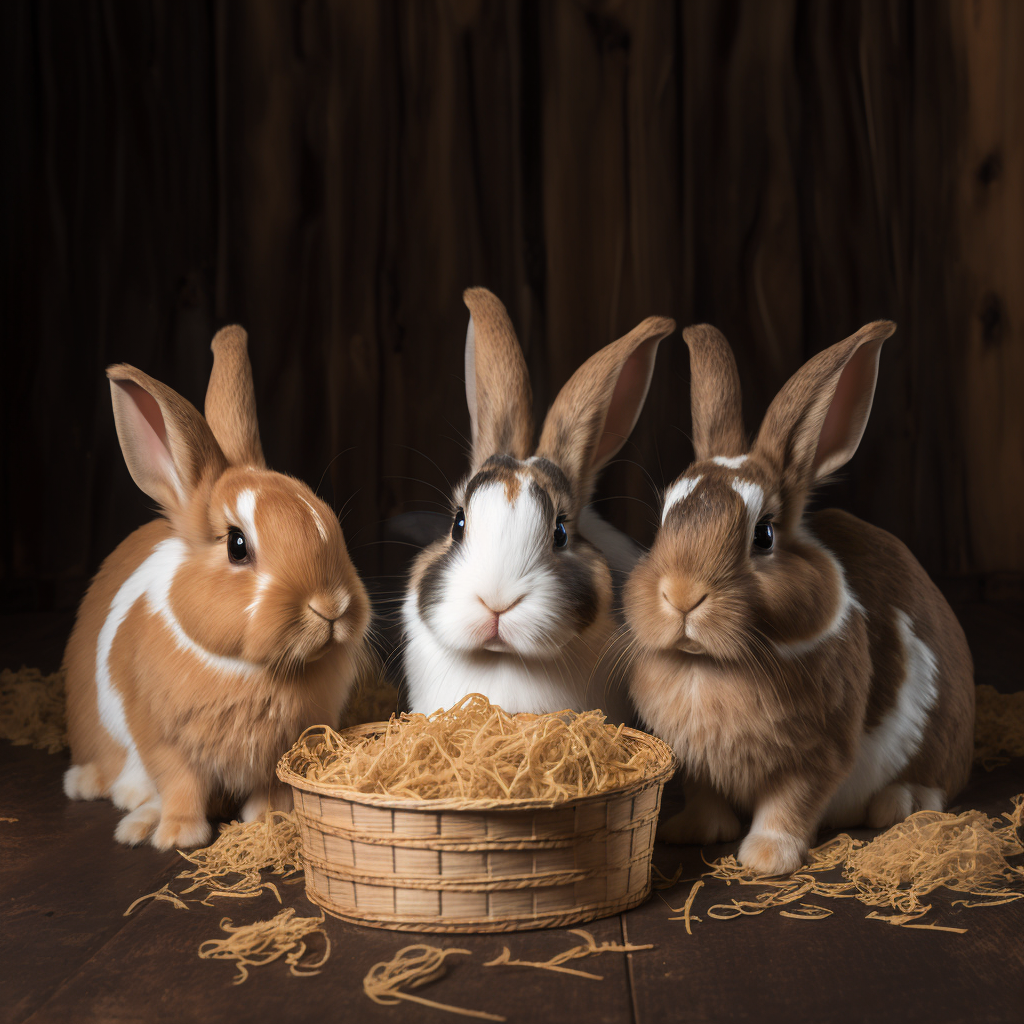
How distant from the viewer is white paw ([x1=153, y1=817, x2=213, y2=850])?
2.03m

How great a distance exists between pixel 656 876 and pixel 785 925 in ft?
0.91

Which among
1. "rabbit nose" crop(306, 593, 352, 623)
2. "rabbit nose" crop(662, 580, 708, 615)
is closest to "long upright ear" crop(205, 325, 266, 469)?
"rabbit nose" crop(306, 593, 352, 623)

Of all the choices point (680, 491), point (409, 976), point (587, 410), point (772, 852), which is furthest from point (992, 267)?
point (409, 976)

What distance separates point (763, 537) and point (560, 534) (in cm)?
39

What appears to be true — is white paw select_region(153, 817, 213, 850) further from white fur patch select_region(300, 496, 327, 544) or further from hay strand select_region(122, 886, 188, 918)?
white fur patch select_region(300, 496, 327, 544)

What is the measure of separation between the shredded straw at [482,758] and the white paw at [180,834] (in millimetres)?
285

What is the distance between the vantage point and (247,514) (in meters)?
2.03

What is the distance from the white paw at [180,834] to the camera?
2.03 metres

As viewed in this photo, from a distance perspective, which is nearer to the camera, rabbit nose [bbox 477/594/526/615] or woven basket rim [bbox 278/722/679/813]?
woven basket rim [bbox 278/722/679/813]

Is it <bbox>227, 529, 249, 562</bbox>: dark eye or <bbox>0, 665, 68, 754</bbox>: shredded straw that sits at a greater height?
<bbox>227, 529, 249, 562</bbox>: dark eye

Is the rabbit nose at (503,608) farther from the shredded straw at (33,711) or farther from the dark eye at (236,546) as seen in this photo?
the shredded straw at (33,711)

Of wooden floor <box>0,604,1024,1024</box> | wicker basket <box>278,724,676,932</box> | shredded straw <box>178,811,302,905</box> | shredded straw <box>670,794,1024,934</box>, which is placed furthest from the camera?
shredded straw <box>178,811,302,905</box>

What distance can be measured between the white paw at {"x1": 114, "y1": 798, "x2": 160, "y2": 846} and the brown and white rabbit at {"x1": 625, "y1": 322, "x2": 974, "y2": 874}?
98cm

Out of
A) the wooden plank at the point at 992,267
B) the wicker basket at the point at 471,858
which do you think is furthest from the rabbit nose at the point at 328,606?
the wooden plank at the point at 992,267
